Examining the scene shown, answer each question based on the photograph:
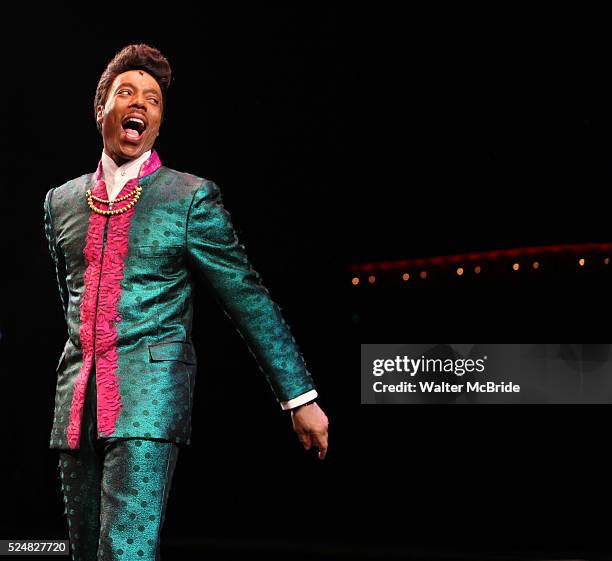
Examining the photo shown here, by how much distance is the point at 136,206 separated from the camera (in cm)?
192

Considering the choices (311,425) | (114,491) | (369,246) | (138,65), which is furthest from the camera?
(369,246)

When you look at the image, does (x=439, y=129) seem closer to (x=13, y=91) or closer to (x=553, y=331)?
(x=553, y=331)

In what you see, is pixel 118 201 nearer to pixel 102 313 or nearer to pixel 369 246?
pixel 102 313

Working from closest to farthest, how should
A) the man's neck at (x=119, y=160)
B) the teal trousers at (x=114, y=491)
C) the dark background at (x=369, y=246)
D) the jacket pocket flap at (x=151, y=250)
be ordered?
the teal trousers at (x=114, y=491) < the jacket pocket flap at (x=151, y=250) < the man's neck at (x=119, y=160) < the dark background at (x=369, y=246)

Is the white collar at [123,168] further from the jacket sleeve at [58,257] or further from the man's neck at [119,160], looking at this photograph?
the jacket sleeve at [58,257]

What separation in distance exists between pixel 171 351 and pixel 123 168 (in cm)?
35

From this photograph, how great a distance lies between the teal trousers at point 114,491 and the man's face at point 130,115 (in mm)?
395

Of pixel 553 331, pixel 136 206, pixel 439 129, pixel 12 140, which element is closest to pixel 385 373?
pixel 553 331

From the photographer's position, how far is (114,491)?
1.79 m

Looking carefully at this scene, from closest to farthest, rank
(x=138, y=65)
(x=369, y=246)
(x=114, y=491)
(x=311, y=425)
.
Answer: (x=114, y=491)
(x=311, y=425)
(x=138, y=65)
(x=369, y=246)

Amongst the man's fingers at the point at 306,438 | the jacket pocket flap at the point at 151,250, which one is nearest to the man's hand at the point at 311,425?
the man's fingers at the point at 306,438

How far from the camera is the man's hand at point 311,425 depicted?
6.28 feet

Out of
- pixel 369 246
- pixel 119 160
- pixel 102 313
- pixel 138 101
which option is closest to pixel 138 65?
pixel 138 101

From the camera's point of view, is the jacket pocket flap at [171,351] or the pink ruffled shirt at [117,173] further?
the pink ruffled shirt at [117,173]
